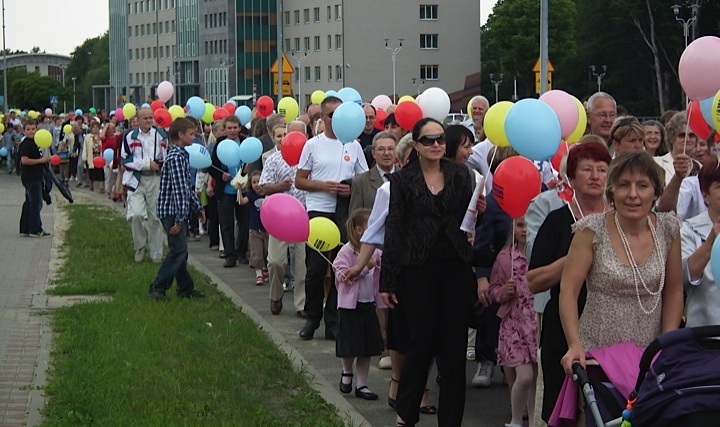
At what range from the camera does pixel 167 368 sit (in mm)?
9609

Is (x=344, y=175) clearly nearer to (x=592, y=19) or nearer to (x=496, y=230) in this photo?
(x=496, y=230)

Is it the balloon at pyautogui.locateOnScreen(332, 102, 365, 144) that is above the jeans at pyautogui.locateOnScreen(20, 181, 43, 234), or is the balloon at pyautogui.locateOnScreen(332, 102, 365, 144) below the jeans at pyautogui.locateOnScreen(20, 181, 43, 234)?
above

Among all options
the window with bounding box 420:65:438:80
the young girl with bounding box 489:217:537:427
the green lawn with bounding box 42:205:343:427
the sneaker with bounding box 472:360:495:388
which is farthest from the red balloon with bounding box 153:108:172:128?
the window with bounding box 420:65:438:80

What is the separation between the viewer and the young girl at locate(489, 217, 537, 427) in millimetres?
7852

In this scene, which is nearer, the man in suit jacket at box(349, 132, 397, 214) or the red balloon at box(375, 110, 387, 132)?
the man in suit jacket at box(349, 132, 397, 214)

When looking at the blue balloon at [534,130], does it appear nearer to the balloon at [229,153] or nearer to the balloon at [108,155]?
the balloon at [229,153]

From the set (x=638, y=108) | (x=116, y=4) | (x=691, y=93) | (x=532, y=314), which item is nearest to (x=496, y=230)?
(x=532, y=314)

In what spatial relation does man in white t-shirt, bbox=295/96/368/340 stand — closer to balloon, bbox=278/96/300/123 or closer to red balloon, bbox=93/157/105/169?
balloon, bbox=278/96/300/123

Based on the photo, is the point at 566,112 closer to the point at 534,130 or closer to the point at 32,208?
the point at 534,130

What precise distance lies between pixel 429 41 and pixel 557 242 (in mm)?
103287

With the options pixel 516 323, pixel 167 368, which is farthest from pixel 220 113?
pixel 516 323

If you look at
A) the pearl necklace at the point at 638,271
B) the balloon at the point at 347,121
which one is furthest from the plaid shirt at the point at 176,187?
the pearl necklace at the point at 638,271

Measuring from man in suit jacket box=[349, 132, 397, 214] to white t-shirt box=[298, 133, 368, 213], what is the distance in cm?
89

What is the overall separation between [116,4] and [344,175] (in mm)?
134875
